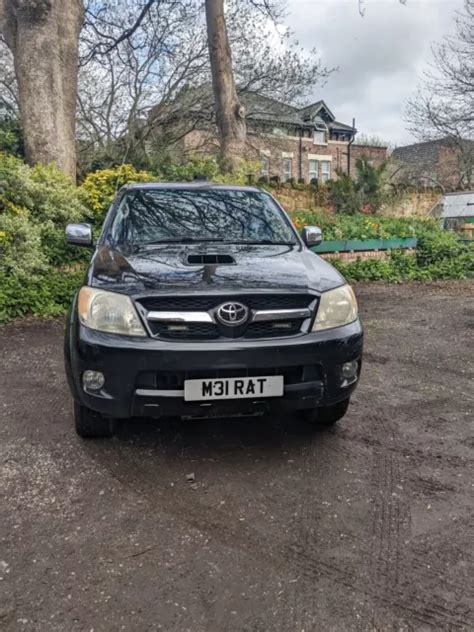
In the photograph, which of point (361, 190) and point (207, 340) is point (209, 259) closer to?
point (207, 340)

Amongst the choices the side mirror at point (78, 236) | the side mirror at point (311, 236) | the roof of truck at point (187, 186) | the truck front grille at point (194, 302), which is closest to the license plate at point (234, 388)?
the truck front grille at point (194, 302)

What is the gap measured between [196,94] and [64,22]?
6976 millimetres

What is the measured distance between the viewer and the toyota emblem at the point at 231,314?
8.64 feet

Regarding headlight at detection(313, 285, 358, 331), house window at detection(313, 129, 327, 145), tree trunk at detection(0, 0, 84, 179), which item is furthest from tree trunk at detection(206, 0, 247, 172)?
house window at detection(313, 129, 327, 145)

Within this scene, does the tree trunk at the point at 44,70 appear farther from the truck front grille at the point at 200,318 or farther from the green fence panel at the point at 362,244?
the truck front grille at the point at 200,318

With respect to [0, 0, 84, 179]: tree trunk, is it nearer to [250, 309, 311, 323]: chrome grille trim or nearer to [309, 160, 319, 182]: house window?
[250, 309, 311, 323]: chrome grille trim

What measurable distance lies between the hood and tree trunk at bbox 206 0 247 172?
8.26 m

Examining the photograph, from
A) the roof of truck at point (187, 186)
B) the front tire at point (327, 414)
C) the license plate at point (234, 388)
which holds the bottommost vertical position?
the front tire at point (327, 414)

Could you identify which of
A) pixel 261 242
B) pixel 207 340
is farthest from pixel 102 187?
pixel 207 340

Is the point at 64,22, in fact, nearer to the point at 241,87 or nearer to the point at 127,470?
the point at 241,87

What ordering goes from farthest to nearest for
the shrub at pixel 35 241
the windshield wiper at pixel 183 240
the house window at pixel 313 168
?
the house window at pixel 313 168
the shrub at pixel 35 241
the windshield wiper at pixel 183 240

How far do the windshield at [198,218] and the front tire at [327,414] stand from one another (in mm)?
1296

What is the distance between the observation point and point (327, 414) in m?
3.32

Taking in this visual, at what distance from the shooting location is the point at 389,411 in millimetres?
3814
